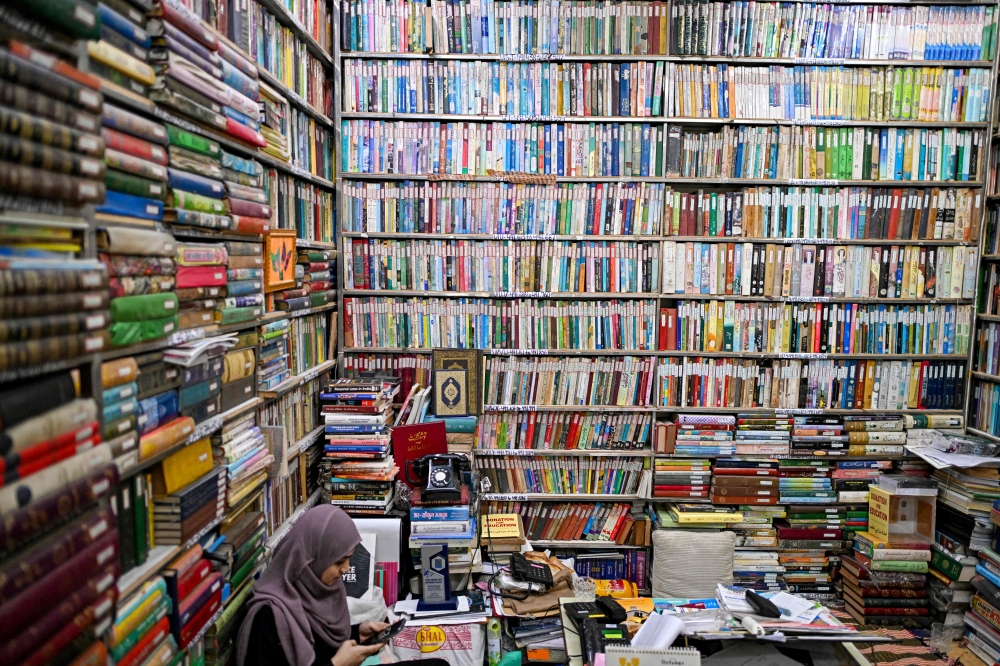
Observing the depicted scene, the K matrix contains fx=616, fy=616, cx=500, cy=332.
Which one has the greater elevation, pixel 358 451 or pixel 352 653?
pixel 358 451

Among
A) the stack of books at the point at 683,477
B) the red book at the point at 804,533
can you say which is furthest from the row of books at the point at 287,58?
the red book at the point at 804,533

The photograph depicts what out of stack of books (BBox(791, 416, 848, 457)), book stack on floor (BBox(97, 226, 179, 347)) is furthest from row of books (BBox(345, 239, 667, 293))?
book stack on floor (BBox(97, 226, 179, 347))

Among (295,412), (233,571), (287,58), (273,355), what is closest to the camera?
(233,571)

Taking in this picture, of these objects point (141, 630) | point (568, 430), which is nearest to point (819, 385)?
point (568, 430)

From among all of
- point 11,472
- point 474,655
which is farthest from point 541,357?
point 11,472

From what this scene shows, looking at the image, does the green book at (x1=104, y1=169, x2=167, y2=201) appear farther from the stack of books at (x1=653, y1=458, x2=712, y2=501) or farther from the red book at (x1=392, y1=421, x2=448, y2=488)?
the stack of books at (x1=653, y1=458, x2=712, y2=501)

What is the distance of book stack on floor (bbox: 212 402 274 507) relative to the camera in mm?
2137

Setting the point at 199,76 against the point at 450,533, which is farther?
the point at 450,533

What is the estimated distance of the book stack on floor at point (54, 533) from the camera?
110 cm

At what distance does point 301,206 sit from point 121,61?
167cm

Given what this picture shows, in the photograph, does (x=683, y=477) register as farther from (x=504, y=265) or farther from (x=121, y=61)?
(x=121, y=61)

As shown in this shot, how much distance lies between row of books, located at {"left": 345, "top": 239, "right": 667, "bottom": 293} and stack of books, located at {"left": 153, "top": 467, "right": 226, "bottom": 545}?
204cm

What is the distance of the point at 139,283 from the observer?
1.61 meters

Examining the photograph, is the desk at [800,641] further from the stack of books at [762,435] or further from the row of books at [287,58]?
the row of books at [287,58]
